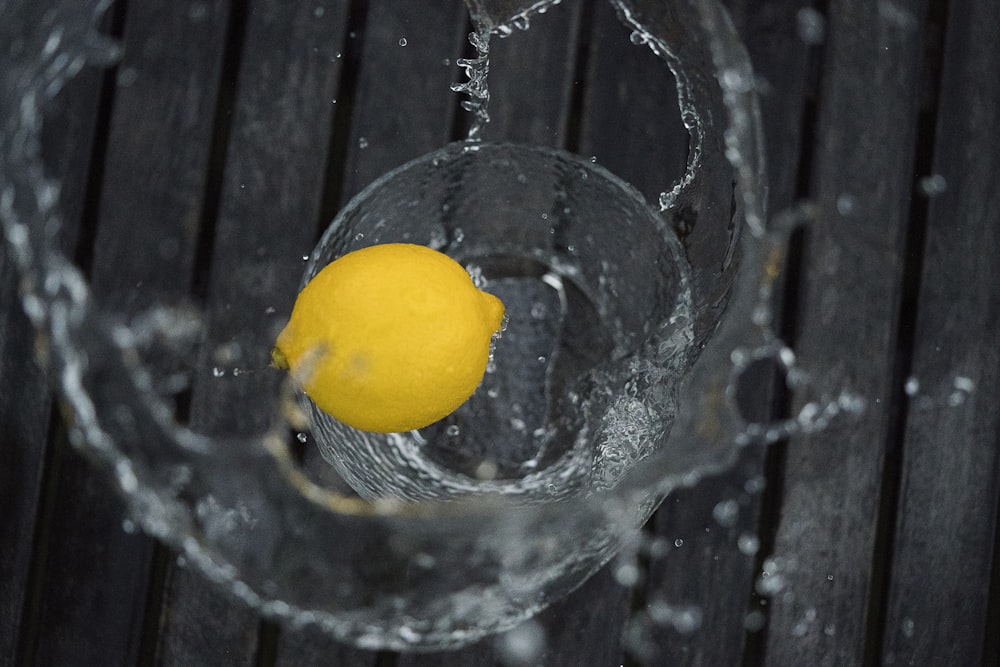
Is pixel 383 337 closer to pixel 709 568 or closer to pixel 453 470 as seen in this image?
pixel 453 470

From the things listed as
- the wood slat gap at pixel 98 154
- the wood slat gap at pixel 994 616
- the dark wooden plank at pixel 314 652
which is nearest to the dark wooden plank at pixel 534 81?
the wood slat gap at pixel 98 154

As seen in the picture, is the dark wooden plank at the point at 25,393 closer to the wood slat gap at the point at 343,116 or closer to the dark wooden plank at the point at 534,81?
the wood slat gap at the point at 343,116

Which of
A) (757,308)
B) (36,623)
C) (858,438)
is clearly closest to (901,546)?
(858,438)

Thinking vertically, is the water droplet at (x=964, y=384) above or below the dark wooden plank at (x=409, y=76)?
below

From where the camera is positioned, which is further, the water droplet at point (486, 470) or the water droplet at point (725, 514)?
the water droplet at point (725, 514)

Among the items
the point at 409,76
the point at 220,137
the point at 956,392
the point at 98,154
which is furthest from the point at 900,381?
the point at 98,154

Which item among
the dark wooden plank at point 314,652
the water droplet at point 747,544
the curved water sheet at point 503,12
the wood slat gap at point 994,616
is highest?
the curved water sheet at point 503,12
